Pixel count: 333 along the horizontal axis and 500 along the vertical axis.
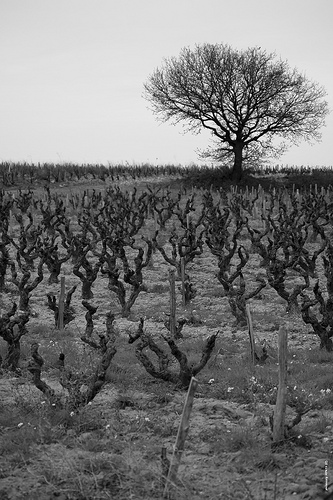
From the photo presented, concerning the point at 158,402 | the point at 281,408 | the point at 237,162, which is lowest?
the point at 158,402

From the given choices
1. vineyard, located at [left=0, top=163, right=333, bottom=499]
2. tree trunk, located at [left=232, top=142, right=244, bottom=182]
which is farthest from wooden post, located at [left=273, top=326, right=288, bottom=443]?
tree trunk, located at [left=232, top=142, right=244, bottom=182]

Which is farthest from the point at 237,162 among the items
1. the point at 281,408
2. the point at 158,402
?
the point at 281,408

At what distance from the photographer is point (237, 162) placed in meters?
39.9

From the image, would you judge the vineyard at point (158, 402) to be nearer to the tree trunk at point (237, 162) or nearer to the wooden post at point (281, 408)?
the wooden post at point (281, 408)

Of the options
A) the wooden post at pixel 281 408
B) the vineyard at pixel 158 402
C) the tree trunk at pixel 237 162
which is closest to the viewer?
the vineyard at pixel 158 402

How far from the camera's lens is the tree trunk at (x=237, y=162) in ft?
130

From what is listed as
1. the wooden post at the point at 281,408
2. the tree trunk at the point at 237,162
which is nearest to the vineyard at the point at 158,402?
the wooden post at the point at 281,408

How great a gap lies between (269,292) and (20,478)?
407 inches

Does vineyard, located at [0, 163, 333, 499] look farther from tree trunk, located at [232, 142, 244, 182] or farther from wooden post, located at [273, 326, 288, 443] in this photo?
tree trunk, located at [232, 142, 244, 182]

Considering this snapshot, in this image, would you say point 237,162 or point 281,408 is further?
point 237,162

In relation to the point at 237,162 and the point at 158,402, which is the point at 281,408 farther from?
the point at 237,162

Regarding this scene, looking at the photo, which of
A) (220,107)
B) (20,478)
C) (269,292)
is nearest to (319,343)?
(269,292)

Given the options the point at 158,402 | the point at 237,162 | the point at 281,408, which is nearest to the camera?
the point at 281,408

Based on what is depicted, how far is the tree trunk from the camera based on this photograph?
39688 millimetres
